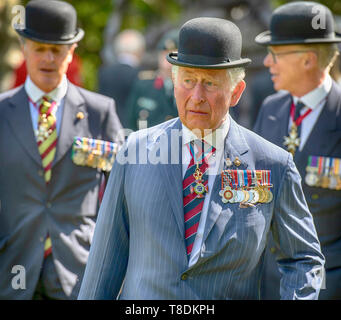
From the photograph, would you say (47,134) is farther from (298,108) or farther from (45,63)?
(298,108)

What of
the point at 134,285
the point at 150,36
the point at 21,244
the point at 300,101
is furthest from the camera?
the point at 150,36

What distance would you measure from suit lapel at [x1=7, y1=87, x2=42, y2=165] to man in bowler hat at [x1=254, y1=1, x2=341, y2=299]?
1662 millimetres

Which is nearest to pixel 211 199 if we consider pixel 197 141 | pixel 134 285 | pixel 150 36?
pixel 197 141

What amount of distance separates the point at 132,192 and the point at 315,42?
2.53 metres

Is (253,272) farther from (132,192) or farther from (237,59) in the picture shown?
(237,59)

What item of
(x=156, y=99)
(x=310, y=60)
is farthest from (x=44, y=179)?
(x=156, y=99)

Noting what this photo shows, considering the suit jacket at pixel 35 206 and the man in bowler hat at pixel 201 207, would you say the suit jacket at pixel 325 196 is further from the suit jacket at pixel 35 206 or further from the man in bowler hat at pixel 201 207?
the man in bowler hat at pixel 201 207

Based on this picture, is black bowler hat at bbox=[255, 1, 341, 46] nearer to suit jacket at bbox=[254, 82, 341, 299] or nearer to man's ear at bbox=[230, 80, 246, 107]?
suit jacket at bbox=[254, 82, 341, 299]

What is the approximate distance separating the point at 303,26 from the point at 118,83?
14.8ft

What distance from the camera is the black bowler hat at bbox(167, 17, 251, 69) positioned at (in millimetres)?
3818

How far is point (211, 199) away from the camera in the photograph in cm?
382

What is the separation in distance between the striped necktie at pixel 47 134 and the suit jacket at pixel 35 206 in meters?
0.04

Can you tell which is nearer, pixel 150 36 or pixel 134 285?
pixel 134 285

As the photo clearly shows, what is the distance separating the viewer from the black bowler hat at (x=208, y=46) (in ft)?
12.5
